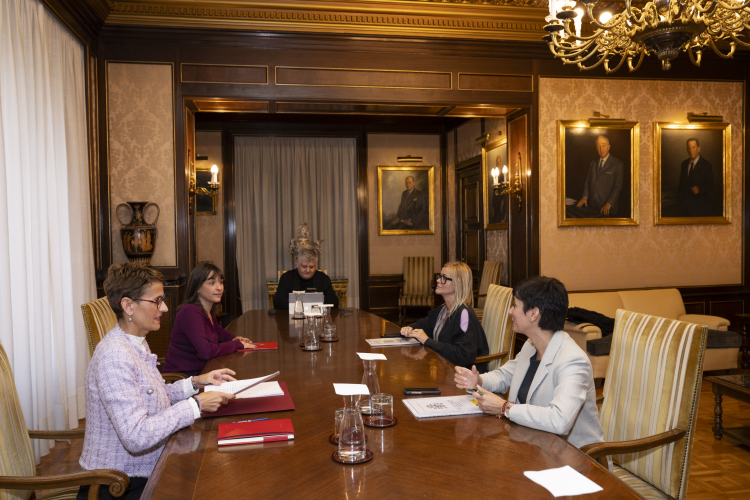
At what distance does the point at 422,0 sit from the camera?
557cm

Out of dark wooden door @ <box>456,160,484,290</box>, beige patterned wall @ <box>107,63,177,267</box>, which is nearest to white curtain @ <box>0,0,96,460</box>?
beige patterned wall @ <box>107,63,177,267</box>

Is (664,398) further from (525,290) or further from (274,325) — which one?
(274,325)

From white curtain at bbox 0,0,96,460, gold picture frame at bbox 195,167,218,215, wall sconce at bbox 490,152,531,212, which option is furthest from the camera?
gold picture frame at bbox 195,167,218,215

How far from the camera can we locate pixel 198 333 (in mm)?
3059

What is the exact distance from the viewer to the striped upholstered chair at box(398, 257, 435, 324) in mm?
8770

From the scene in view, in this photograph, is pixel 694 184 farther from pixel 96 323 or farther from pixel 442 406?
pixel 96 323

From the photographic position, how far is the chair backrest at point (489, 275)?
276 inches

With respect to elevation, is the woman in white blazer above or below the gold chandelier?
below

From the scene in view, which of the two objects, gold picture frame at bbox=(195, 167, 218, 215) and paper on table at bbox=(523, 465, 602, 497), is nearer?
paper on table at bbox=(523, 465, 602, 497)

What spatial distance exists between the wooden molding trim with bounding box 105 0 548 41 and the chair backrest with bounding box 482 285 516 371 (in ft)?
10.5

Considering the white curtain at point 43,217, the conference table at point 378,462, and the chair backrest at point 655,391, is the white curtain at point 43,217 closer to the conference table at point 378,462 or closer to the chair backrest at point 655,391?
the conference table at point 378,462

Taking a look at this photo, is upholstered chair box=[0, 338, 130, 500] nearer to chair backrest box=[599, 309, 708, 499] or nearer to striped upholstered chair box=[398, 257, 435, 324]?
chair backrest box=[599, 309, 708, 499]

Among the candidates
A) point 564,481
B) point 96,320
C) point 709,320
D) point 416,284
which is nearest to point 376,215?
point 416,284

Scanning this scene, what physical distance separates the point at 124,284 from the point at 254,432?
787 millimetres
